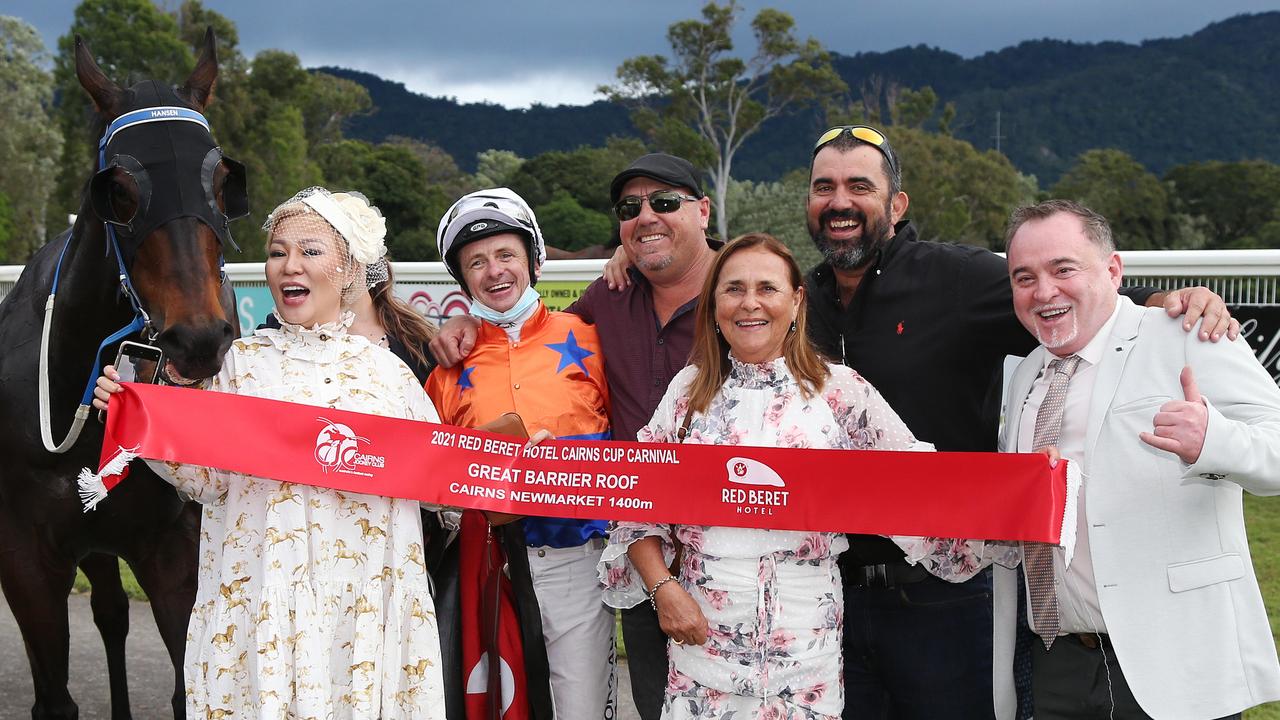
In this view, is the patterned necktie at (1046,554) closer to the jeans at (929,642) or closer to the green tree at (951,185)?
the jeans at (929,642)

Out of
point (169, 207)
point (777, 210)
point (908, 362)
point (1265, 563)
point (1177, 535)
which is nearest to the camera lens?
point (1177, 535)

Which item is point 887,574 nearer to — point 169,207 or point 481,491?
point 481,491

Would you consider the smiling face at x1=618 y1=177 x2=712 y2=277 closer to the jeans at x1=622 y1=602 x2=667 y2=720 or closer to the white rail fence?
the jeans at x1=622 y1=602 x2=667 y2=720

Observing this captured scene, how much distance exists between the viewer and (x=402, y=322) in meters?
3.82

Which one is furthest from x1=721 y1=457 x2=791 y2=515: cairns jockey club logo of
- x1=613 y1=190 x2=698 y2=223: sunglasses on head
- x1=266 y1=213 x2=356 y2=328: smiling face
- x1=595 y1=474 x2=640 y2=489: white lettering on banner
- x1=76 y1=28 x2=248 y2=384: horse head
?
x1=76 y1=28 x2=248 y2=384: horse head

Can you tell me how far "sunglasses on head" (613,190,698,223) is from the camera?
145 inches

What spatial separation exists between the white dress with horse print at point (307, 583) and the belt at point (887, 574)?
1.33 metres

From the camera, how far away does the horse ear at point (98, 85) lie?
3312 mm

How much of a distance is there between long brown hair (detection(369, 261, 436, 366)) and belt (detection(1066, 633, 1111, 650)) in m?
2.27

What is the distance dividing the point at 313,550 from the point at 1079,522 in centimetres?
213

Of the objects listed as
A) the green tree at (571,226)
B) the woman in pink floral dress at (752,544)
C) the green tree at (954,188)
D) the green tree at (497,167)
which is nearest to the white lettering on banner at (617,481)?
the woman in pink floral dress at (752,544)

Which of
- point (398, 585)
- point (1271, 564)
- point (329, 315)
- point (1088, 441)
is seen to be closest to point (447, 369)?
point (329, 315)

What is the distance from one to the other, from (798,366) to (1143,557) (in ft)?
3.34

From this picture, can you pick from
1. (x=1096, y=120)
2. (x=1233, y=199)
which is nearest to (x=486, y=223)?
(x=1233, y=199)
